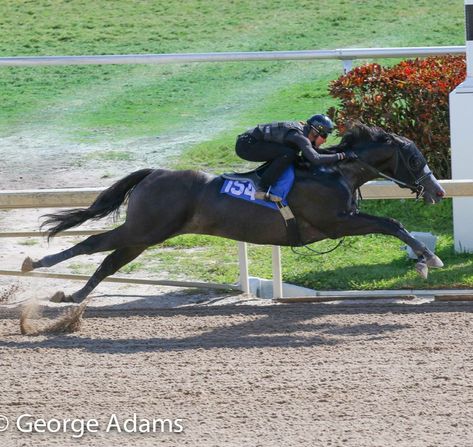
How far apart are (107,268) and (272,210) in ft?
4.35

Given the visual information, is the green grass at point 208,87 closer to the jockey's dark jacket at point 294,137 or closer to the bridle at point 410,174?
the bridle at point 410,174

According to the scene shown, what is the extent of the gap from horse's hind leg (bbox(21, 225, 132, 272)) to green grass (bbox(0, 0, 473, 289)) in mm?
1345

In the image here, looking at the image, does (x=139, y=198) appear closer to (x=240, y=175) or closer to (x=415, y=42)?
(x=240, y=175)

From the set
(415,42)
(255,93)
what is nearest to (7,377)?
(255,93)

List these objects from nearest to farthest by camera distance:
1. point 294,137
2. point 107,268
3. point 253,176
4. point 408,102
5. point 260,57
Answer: point 294,137 < point 253,176 < point 107,268 < point 408,102 < point 260,57

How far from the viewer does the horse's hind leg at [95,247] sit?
902cm

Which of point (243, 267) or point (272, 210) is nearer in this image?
point (272, 210)

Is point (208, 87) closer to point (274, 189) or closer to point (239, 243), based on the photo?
point (239, 243)

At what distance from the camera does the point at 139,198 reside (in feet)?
29.3

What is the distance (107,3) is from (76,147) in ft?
27.5

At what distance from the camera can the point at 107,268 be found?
9.20 meters

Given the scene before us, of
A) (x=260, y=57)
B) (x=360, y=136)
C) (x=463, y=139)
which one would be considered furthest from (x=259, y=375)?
(x=260, y=57)

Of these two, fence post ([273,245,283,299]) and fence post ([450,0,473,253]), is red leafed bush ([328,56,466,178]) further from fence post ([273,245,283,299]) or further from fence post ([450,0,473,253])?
fence post ([273,245,283,299])

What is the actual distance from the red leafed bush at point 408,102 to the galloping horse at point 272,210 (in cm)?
231
